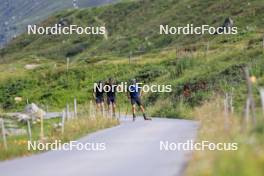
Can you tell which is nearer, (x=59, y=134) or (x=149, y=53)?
(x=59, y=134)

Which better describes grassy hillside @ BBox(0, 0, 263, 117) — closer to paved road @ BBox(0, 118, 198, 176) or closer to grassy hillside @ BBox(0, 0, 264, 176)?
grassy hillside @ BBox(0, 0, 264, 176)

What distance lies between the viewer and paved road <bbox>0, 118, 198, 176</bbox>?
54.7 feet

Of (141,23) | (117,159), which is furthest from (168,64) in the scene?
(141,23)

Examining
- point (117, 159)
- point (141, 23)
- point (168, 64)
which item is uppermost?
point (141, 23)

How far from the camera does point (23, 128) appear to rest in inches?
1236

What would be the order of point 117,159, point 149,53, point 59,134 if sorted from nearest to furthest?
point 117,159
point 59,134
point 149,53

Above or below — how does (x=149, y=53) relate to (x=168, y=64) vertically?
above

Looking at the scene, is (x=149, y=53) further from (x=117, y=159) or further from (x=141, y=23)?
(x=117, y=159)

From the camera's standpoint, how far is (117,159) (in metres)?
18.9

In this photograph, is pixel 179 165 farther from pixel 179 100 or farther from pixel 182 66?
pixel 182 66

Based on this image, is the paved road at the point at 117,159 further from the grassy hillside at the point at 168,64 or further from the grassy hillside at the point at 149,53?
the grassy hillside at the point at 149,53

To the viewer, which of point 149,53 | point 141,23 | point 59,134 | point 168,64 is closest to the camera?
point 59,134

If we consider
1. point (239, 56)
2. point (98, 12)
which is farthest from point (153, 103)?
point (98, 12)

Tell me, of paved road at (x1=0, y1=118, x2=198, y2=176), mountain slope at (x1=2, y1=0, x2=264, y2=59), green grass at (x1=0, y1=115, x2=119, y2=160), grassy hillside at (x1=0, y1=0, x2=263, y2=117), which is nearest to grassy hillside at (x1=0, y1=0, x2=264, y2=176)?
grassy hillside at (x1=0, y1=0, x2=263, y2=117)
